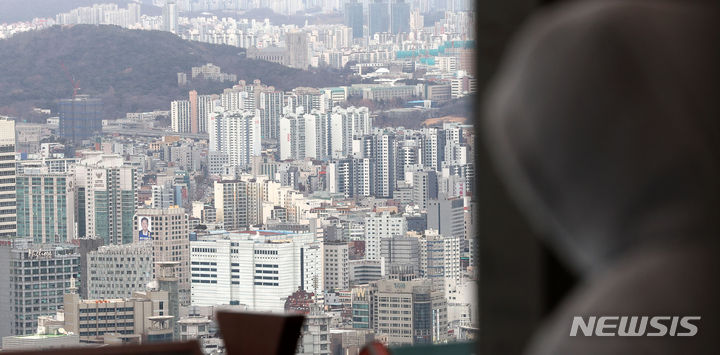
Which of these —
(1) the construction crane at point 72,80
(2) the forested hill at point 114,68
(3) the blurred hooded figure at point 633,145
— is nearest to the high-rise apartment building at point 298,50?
(2) the forested hill at point 114,68

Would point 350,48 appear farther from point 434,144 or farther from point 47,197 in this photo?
point 47,197

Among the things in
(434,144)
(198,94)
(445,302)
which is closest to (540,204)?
(445,302)

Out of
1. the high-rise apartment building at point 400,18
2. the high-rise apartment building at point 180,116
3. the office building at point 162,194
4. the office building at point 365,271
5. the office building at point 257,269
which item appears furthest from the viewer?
the high-rise apartment building at point 400,18

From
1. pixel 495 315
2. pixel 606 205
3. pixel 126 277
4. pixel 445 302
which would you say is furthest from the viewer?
pixel 126 277

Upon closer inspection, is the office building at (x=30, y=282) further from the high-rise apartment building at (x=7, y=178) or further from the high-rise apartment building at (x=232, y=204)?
the high-rise apartment building at (x=232, y=204)

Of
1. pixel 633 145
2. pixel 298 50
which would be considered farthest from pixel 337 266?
pixel 633 145

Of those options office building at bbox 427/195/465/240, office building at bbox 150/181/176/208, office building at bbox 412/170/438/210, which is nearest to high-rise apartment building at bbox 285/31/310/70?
office building at bbox 150/181/176/208
